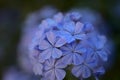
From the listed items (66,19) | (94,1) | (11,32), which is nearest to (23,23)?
(11,32)

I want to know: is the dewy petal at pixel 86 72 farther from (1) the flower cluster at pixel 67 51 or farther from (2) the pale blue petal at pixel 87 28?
(2) the pale blue petal at pixel 87 28

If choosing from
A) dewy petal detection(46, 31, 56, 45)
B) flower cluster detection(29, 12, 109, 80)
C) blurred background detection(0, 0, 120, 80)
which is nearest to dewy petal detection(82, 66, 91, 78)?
flower cluster detection(29, 12, 109, 80)

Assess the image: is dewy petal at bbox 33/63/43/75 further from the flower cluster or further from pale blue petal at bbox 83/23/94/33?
pale blue petal at bbox 83/23/94/33

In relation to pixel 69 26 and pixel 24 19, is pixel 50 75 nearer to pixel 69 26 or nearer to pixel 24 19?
pixel 69 26

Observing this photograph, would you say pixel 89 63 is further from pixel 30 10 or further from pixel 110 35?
pixel 30 10

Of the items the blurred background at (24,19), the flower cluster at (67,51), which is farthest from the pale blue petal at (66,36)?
the blurred background at (24,19)

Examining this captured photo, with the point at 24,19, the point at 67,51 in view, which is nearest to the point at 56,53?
the point at 67,51

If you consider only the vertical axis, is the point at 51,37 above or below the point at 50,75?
above
